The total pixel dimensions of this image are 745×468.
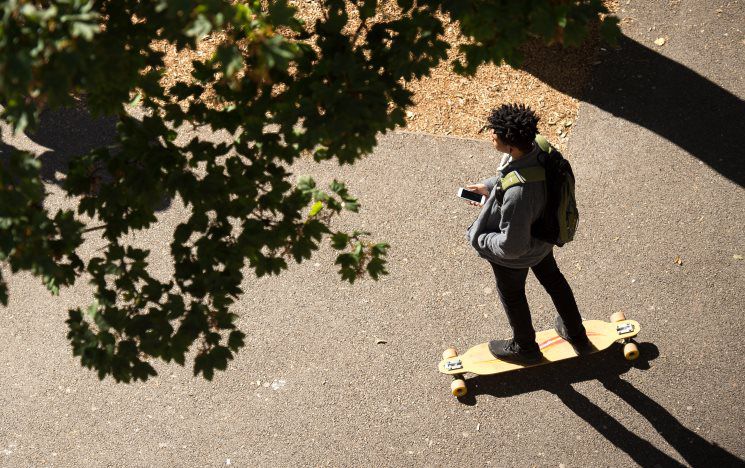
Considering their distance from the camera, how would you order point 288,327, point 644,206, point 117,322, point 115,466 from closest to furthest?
1. point 117,322
2. point 115,466
3. point 288,327
4. point 644,206

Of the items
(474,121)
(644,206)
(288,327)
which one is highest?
(474,121)

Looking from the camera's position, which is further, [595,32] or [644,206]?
[595,32]

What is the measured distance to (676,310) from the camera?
5875 millimetres

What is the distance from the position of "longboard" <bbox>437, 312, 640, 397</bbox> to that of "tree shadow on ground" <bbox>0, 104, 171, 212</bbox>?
4121 mm

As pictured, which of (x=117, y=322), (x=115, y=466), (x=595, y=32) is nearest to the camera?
(x=117, y=322)

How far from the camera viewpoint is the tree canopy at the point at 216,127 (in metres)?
3.04

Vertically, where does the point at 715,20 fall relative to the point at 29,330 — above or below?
above

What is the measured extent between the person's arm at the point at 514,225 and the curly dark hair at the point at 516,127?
0.27 metres

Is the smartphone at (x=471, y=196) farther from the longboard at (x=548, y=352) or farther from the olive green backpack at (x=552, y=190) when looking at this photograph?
the longboard at (x=548, y=352)

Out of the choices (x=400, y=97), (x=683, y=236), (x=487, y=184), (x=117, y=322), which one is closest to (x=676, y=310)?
(x=683, y=236)

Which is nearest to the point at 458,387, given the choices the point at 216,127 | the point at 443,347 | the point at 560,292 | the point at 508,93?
the point at 443,347

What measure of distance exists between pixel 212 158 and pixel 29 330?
3.51 meters

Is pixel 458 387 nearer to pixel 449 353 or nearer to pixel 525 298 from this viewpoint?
pixel 449 353

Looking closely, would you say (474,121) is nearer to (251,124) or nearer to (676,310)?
(676,310)
